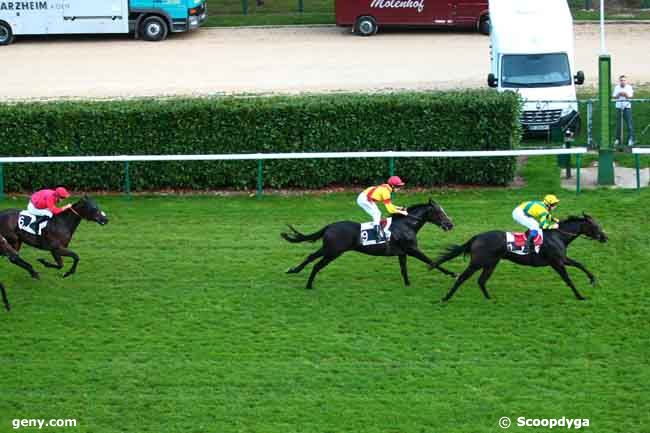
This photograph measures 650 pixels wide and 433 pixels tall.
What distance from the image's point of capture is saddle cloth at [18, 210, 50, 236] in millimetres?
14133

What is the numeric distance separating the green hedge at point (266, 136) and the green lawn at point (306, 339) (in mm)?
1736

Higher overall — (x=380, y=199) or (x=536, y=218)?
(x=380, y=199)

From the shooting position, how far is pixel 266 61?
86.7ft

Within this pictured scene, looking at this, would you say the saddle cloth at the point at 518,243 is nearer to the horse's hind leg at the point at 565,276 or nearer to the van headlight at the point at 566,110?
the horse's hind leg at the point at 565,276

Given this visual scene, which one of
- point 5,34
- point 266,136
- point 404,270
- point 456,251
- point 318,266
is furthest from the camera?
point 5,34

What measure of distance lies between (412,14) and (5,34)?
31.0 feet

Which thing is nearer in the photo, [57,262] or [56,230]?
[56,230]

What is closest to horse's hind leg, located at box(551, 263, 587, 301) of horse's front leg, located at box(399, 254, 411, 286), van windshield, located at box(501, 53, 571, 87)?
horse's front leg, located at box(399, 254, 411, 286)

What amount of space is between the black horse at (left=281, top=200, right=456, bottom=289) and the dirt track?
33.0 ft

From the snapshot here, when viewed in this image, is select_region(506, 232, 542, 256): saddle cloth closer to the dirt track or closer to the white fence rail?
the white fence rail

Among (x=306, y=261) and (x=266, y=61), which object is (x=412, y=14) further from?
(x=306, y=261)

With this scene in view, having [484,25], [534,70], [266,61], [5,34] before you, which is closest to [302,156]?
[534,70]

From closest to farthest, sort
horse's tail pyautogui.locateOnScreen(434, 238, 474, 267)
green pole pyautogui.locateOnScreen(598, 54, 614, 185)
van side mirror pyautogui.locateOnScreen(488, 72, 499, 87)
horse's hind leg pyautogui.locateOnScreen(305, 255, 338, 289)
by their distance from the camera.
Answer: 1. horse's tail pyautogui.locateOnScreen(434, 238, 474, 267)
2. horse's hind leg pyautogui.locateOnScreen(305, 255, 338, 289)
3. green pole pyautogui.locateOnScreen(598, 54, 614, 185)
4. van side mirror pyautogui.locateOnScreen(488, 72, 499, 87)

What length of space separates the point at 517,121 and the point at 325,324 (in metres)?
6.38
